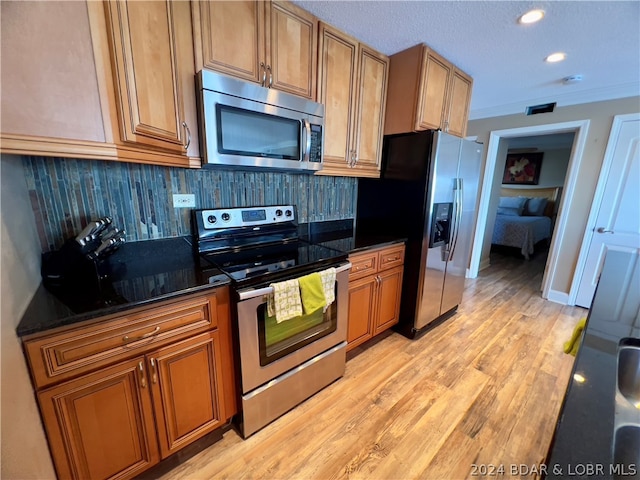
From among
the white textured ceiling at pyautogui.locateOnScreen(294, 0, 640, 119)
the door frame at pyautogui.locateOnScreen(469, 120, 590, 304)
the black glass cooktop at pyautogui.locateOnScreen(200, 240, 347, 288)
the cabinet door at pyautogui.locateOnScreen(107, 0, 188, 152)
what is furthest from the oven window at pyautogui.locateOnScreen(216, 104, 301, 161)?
the door frame at pyautogui.locateOnScreen(469, 120, 590, 304)

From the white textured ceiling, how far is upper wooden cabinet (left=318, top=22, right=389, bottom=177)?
3.6 inches

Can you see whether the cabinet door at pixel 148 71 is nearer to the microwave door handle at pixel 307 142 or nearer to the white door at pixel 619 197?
the microwave door handle at pixel 307 142

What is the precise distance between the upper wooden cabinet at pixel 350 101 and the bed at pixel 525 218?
412 cm

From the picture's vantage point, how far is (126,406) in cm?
103

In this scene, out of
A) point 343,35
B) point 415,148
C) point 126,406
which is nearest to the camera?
point 126,406

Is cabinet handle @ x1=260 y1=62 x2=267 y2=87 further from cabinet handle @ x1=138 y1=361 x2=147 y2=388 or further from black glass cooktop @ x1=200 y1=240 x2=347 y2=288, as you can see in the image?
cabinet handle @ x1=138 y1=361 x2=147 y2=388

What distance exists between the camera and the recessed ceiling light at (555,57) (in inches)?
77.2

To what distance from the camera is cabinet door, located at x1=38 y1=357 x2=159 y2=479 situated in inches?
35.6

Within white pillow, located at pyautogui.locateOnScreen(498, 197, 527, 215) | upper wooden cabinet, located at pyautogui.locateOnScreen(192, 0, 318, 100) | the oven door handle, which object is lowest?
the oven door handle

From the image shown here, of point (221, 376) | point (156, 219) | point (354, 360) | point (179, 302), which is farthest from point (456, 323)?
point (156, 219)

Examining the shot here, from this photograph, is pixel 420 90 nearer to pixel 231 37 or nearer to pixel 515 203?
pixel 231 37

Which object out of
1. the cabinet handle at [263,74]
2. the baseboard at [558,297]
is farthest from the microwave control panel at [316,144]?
the baseboard at [558,297]

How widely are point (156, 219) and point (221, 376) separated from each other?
0.95 m

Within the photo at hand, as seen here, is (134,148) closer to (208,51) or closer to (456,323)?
(208,51)
